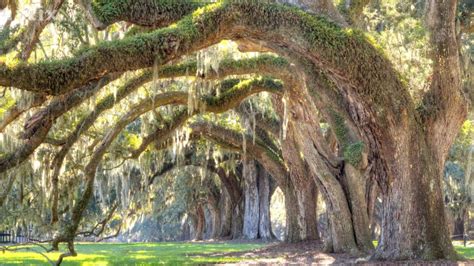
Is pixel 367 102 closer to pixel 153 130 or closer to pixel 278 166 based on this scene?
pixel 153 130

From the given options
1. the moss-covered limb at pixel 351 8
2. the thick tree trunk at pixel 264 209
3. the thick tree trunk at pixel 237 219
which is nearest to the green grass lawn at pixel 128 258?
the moss-covered limb at pixel 351 8

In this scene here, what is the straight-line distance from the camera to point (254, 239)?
91.0ft

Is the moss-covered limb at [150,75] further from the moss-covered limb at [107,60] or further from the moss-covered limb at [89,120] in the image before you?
the moss-covered limb at [107,60]

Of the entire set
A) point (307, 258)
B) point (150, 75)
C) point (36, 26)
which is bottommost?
point (307, 258)

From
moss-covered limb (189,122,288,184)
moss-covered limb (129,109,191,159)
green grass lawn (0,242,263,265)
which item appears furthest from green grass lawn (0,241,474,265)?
moss-covered limb (189,122,288,184)

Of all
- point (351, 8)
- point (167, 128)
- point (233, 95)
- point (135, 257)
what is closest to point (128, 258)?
point (135, 257)

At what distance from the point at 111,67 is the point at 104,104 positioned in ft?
15.0

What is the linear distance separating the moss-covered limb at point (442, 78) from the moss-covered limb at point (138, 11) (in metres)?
4.02

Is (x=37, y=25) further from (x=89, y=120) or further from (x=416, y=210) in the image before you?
(x=416, y=210)

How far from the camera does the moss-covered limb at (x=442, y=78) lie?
10.6 metres

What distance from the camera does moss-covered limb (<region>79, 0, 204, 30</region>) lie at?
8625 mm

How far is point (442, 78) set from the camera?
34.9ft

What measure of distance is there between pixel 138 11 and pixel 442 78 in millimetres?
5207

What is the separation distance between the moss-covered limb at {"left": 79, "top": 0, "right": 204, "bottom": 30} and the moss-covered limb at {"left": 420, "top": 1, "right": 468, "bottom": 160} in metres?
4.02
